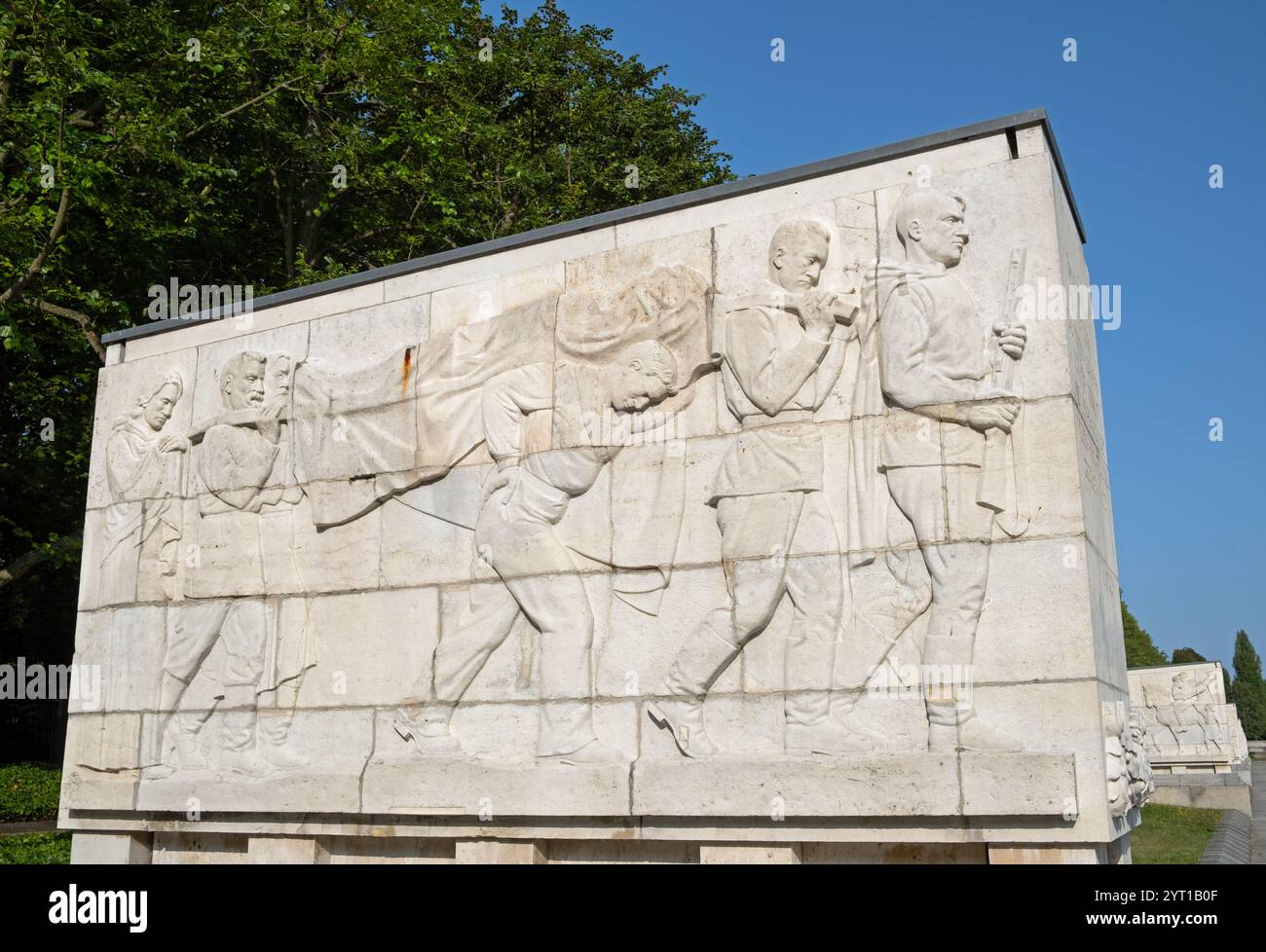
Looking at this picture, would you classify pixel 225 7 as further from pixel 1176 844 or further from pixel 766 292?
pixel 1176 844

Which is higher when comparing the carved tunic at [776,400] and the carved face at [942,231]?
the carved face at [942,231]

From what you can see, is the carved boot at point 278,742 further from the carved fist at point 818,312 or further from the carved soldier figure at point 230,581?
the carved fist at point 818,312

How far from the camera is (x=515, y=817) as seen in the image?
7895 mm

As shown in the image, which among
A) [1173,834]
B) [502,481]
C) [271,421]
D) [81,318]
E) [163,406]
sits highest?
[81,318]

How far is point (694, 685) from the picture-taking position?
24.4ft

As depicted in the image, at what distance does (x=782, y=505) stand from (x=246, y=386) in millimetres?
4949

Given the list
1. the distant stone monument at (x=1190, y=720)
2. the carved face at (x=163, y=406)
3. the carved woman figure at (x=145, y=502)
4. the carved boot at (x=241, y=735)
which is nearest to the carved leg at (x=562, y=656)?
the carved boot at (x=241, y=735)

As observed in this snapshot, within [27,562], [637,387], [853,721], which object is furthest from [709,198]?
[27,562]

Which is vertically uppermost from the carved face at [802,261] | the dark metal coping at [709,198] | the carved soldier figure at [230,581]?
the dark metal coping at [709,198]

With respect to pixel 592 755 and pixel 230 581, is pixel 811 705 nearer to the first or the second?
pixel 592 755

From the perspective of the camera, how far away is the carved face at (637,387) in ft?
26.2

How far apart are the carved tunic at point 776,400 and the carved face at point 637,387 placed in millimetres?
521

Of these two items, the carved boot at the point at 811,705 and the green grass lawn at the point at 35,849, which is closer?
the carved boot at the point at 811,705

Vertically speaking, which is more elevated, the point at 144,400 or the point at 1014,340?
the point at 144,400
